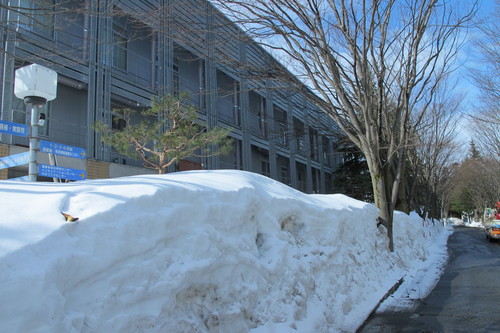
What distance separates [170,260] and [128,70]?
48.0 ft

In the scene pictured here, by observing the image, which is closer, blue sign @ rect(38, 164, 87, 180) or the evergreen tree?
blue sign @ rect(38, 164, 87, 180)

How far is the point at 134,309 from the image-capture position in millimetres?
2744

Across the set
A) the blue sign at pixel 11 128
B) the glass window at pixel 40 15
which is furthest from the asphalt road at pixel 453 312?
the glass window at pixel 40 15

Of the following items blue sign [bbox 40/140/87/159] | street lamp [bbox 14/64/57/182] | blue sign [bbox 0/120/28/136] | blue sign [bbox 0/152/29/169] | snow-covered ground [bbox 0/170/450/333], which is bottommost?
snow-covered ground [bbox 0/170/450/333]

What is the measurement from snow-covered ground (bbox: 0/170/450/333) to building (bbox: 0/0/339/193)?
4699 mm

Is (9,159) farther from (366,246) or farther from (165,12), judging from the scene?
(366,246)

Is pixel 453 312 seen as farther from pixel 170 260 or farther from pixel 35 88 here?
pixel 35 88

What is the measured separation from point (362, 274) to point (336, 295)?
4.72 ft

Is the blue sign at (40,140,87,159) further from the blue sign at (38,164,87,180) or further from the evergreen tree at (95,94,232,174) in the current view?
the evergreen tree at (95,94,232,174)

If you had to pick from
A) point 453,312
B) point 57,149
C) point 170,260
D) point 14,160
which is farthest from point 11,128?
point 453,312

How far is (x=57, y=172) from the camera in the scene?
21.8 feet

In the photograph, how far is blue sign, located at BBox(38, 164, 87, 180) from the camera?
645cm

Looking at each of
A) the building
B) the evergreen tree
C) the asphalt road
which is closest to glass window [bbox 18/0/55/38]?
the building

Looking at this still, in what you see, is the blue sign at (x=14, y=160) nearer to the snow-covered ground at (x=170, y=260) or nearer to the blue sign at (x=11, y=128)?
the blue sign at (x=11, y=128)
